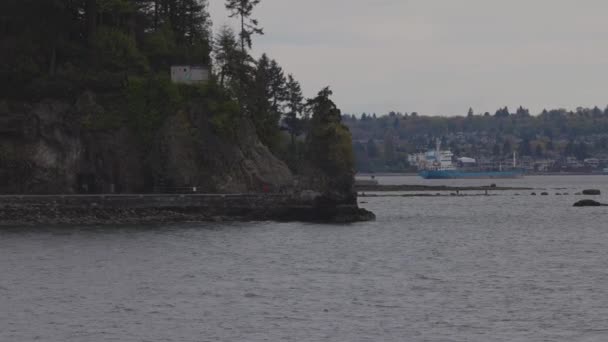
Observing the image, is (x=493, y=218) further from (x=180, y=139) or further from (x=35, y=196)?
(x=35, y=196)

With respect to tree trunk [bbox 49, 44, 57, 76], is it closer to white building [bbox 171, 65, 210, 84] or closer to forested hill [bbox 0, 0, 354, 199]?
forested hill [bbox 0, 0, 354, 199]

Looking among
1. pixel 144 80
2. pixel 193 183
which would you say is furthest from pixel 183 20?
pixel 193 183

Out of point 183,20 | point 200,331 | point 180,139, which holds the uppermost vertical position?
point 183,20

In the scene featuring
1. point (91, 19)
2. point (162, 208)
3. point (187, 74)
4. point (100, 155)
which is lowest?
point (162, 208)

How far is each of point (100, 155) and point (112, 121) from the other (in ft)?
9.97

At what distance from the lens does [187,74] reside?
3824 inches

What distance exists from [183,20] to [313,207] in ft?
98.5

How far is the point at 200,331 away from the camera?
39.2 m

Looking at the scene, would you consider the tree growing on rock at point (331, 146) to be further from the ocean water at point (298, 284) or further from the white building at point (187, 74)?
the white building at point (187, 74)

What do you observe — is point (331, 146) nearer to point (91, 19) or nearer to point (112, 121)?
point (112, 121)

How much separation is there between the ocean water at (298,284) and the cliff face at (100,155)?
733 centimetres

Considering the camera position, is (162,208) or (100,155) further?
(100,155)

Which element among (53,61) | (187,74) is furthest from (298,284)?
(53,61)

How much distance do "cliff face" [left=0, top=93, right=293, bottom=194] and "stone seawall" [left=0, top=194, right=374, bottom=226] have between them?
331cm
